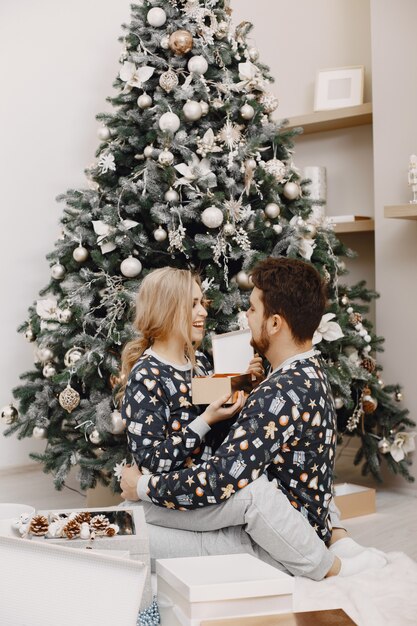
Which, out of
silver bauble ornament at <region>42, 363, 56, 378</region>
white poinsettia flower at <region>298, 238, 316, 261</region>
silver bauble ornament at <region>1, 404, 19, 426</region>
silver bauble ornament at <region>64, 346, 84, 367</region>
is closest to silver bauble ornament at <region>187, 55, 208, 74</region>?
white poinsettia flower at <region>298, 238, 316, 261</region>

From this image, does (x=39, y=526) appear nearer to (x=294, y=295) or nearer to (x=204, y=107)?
(x=294, y=295)

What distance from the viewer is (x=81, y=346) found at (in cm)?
314

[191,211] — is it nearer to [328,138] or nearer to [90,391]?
[90,391]

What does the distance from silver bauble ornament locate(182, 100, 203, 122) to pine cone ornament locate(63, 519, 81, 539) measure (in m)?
1.80

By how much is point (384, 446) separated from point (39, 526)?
6.87 feet

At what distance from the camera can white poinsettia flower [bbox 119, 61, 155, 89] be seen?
3.18 meters

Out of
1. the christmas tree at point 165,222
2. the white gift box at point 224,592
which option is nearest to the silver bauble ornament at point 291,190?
the christmas tree at point 165,222

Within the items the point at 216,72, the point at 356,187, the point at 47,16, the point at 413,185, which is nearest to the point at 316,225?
the point at 413,185

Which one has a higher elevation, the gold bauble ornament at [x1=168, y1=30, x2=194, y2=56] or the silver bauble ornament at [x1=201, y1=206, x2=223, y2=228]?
the gold bauble ornament at [x1=168, y1=30, x2=194, y2=56]

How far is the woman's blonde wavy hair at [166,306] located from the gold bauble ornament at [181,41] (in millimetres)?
1129

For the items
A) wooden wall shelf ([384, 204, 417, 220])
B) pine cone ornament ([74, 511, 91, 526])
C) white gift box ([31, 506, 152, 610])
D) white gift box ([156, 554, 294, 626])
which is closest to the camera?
white gift box ([156, 554, 294, 626])

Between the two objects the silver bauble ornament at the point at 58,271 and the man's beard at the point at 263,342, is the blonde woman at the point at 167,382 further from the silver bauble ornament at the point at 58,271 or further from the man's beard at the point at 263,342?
the silver bauble ornament at the point at 58,271

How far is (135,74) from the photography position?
3209 mm

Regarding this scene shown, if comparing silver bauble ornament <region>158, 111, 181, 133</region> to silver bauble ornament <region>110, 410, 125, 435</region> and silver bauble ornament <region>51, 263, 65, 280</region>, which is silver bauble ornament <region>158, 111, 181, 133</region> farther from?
silver bauble ornament <region>110, 410, 125, 435</region>
